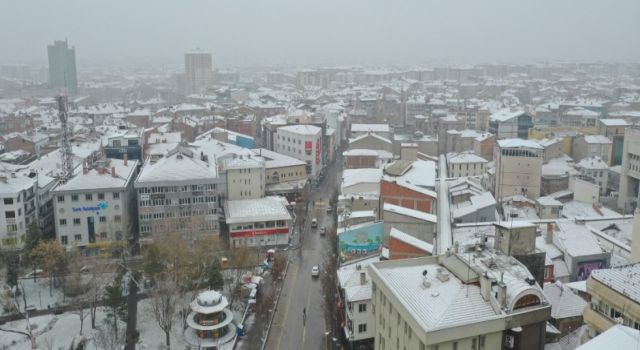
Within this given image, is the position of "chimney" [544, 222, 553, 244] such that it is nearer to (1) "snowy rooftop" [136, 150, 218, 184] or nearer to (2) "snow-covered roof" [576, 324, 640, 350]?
(2) "snow-covered roof" [576, 324, 640, 350]

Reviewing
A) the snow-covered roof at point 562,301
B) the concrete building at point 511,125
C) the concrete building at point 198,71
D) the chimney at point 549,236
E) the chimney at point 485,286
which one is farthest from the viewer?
the concrete building at point 198,71

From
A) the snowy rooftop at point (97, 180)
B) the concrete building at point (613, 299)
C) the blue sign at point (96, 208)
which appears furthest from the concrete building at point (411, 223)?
the blue sign at point (96, 208)

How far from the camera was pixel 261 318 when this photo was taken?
51.3ft

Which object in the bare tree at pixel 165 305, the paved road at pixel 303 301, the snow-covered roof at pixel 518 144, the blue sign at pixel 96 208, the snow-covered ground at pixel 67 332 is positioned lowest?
the snow-covered ground at pixel 67 332

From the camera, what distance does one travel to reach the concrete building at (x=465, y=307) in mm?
9328

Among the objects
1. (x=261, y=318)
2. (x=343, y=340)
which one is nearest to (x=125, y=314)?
(x=261, y=318)

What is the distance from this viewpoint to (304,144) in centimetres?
3212

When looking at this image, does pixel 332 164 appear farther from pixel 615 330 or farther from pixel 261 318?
pixel 615 330

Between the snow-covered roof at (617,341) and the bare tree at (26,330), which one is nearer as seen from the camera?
the snow-covered roof at (617,341)

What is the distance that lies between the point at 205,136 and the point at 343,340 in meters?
23.0

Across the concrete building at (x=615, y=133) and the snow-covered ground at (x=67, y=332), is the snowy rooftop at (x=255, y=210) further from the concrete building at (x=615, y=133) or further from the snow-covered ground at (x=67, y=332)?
the concrete building at (x=615, y=133)

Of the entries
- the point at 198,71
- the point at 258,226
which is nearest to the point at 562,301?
the point at 258,226

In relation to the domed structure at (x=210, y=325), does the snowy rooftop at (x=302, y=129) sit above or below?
above

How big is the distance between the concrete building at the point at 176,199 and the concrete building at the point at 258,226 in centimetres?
69
